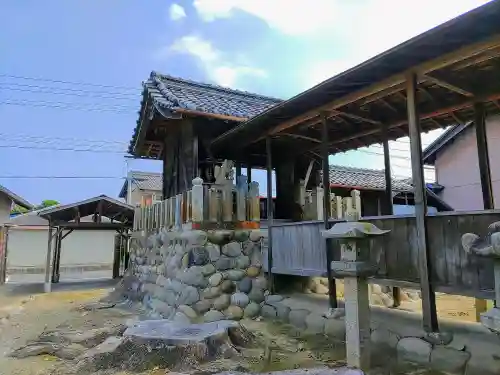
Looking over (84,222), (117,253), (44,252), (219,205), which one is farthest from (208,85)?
(44,252)

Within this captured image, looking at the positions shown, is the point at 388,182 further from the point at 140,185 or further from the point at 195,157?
the point at 140,185

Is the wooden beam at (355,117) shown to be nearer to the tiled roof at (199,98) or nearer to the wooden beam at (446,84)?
the wooden beam at (446,84)

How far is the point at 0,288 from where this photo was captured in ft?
53.3

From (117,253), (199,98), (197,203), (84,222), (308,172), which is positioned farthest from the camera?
(117,253)

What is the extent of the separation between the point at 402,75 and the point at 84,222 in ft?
51.6

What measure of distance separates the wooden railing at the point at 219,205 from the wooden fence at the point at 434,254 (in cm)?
179

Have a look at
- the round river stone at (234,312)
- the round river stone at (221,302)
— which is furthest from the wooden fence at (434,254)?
the round river stone at (221,302)

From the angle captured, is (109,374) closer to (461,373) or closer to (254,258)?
(254,258)

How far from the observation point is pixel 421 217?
4891 millimetres

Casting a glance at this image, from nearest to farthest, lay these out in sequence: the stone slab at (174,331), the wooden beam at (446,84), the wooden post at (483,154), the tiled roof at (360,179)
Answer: the wooden beam at (446,84)
the stone slab at (174,331)
the wooden post at (483,154)
the tiled roof at (360,179)

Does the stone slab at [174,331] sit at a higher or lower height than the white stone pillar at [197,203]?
lower

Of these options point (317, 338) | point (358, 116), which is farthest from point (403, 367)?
point (358, 116)

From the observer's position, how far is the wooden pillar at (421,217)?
4.71m

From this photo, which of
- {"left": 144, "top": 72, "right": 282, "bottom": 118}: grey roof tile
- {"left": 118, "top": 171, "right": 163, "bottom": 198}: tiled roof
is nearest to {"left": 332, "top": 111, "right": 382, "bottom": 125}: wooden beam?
{"left": 144, "top": 72, "right": 282, "bottom": 118}: grey roof tile
